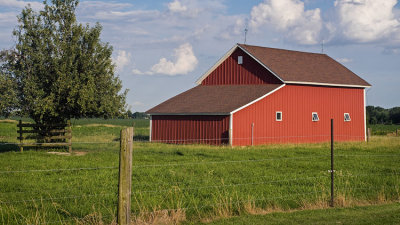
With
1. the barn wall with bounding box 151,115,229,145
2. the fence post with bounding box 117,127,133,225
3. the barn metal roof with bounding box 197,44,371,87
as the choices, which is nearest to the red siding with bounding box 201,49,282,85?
the barn metal roof with bounding box 197,44,371,87

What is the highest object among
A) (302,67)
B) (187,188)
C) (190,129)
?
(302,67)

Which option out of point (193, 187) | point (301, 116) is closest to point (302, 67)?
point (301, 116)

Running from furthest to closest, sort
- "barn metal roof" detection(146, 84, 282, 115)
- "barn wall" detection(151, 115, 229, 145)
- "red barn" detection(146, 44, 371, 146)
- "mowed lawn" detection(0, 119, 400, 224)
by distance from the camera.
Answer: "barn metal roof" detection(146, 84, 282, 115) → "red barn" detection(146, 44, 371, 146) → "barn wall" detection(151, 115, 229, 145) → "mowed lawn" detection(0, 119, 400, 224)

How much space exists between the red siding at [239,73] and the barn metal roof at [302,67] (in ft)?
1.27

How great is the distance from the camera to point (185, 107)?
34.6 meters

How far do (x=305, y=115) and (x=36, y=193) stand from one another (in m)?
25.8

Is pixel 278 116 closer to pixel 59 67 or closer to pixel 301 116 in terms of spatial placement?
pixel 301 116

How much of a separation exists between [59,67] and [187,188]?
1561 centimetres

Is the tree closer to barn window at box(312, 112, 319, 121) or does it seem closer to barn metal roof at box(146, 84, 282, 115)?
barn metal roof at box(146, 84, 282, 115)

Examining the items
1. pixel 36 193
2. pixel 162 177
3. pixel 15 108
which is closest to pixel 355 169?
pixel 162 177

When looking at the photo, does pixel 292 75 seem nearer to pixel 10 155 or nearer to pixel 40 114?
pixel 40 114

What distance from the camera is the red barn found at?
105 ft

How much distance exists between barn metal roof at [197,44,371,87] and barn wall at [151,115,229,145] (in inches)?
241

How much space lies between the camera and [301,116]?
116 ft
